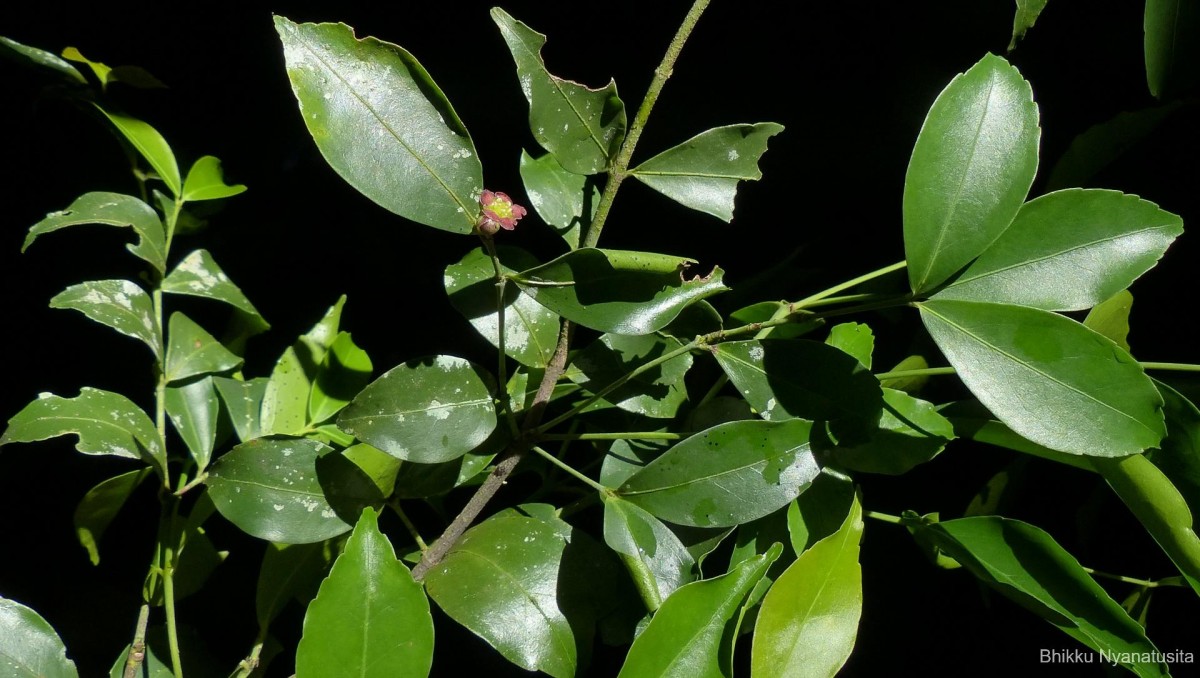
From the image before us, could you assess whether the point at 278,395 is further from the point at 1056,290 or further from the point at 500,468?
the point at 1056,290

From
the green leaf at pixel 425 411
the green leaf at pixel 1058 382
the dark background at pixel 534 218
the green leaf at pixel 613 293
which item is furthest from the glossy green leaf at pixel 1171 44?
the green leaf at pixel 425 411

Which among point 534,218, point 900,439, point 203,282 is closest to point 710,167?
point 900,439

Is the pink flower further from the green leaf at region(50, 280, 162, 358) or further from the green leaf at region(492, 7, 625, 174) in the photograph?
the green leaf at region(50, 280, 162, 358)

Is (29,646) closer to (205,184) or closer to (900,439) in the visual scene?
(205,184)

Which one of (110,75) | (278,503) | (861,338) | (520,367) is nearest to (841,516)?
(861,338)

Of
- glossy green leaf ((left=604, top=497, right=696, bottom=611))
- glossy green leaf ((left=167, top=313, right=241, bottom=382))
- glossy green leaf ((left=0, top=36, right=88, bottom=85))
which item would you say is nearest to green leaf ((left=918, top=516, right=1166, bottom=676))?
glossy green leaf ((left=604, top=497, right=696, bottom=611))

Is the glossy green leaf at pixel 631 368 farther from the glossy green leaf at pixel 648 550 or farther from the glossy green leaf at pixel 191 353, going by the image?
the glossy green leaf at pixel 191 353
